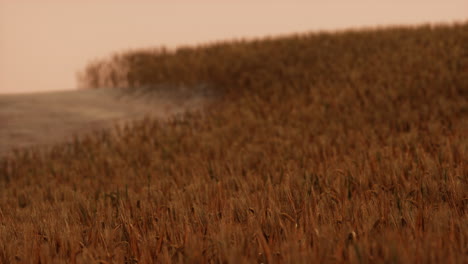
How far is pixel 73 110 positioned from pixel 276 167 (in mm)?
4411

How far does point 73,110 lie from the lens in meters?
→ 6.83

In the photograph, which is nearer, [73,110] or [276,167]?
[276,167]

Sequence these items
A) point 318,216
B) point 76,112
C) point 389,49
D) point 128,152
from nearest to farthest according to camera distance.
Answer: point 318,216
point 128,152
point 76,112
point 389,49

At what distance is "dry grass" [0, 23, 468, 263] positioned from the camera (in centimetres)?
166

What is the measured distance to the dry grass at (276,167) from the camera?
166 centimetres

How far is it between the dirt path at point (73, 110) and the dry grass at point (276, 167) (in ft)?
1.41

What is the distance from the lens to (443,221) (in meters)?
1.73

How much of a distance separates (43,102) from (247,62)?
3.34m

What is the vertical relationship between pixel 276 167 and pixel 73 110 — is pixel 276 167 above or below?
below

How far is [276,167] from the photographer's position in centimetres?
337

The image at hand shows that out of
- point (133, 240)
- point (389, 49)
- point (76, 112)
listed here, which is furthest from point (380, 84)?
point (133, 240)

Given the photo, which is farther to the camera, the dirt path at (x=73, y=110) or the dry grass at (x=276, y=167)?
the dirt path at (x=73, y=110)

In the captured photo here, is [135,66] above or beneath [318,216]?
above

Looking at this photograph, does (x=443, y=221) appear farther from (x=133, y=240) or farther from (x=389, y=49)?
(x=389, y=49)
